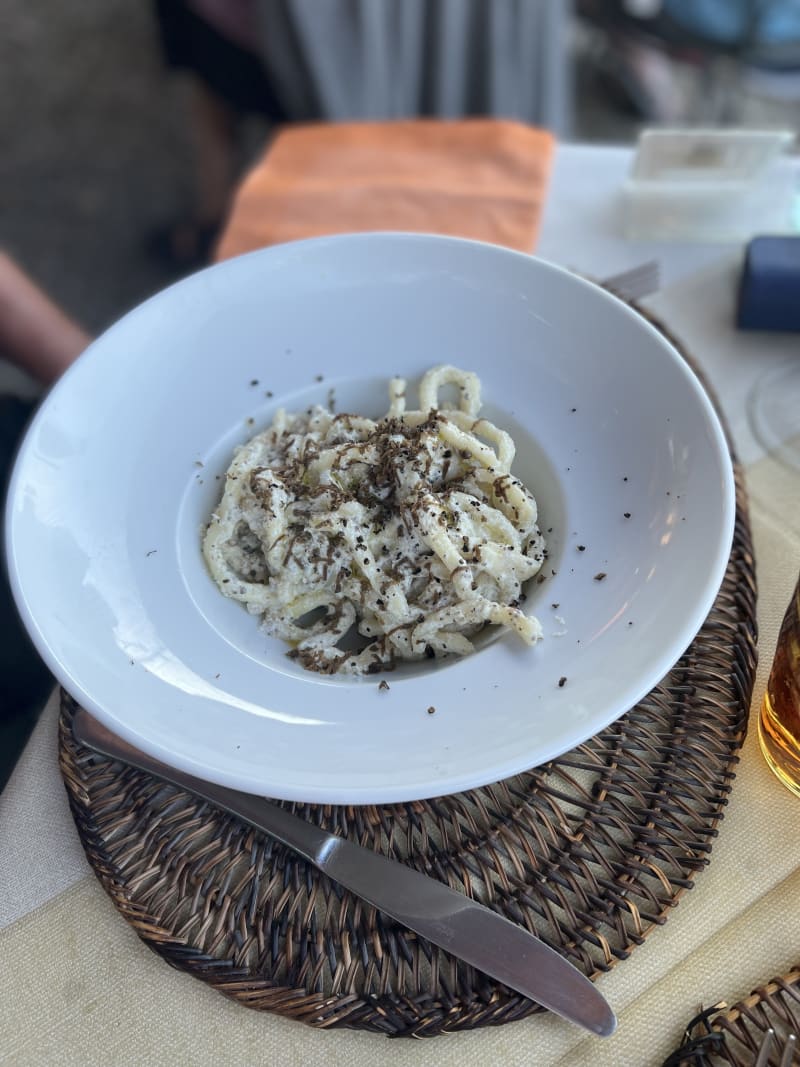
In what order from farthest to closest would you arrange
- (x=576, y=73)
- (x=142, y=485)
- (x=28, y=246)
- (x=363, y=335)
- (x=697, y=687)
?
1. (x=576, y=73)
2. (x=28, y=246)
3. (x=363, y=335)
4. (x=142, y=485)
5. (x=697, y=687)

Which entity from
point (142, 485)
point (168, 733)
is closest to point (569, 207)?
point (142, 485)

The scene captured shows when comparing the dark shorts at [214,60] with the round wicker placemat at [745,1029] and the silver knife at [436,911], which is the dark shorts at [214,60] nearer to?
the silver knife at [436,911]

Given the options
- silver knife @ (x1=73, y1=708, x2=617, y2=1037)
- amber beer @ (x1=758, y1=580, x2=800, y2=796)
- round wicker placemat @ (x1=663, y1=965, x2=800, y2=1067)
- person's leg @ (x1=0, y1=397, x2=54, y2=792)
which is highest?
amber beer @ (x1=758, y1=580, x2=800, y2=796)

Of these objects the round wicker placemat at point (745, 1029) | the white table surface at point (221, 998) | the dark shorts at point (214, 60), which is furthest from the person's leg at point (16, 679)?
the dark shorts at point (214, 60)

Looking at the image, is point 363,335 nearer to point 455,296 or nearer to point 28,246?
point 455,296

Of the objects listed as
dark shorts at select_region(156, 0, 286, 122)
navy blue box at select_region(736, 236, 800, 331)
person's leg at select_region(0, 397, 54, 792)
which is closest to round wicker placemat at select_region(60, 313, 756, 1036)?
person's leg at select_region(0, 397, 54, 792)

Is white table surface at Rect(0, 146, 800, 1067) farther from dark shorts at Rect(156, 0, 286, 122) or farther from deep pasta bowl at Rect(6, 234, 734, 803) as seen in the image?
dark shorts at Rect(156, 0, 286, 122)
